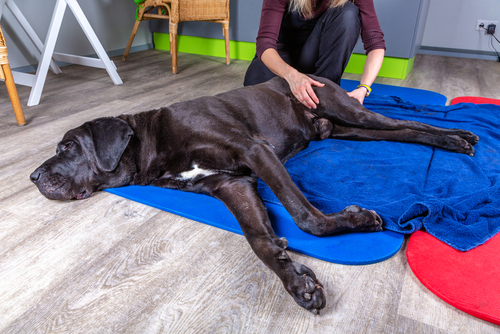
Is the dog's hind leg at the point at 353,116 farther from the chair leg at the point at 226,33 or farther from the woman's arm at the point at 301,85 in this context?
the chair leg at the point at 226,33

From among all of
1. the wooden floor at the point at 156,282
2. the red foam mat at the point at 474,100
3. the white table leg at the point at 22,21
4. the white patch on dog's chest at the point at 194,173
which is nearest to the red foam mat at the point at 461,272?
the wooden floor at the point at 156,282

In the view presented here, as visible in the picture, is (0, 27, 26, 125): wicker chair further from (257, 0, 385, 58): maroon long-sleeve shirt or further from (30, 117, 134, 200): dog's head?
(257, 0, 385, 58): maroon long-sleeve shirt

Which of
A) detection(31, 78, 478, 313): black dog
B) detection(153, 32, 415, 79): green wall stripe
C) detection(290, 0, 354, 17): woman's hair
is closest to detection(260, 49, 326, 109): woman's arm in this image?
detection(31, 78, 478, 313): black dog

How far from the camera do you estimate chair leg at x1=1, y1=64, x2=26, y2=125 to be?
238 centimetres

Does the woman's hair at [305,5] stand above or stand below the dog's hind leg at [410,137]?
above

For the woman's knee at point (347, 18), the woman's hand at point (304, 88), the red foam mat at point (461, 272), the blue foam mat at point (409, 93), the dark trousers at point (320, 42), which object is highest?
the woman's knee at point (347, 18)

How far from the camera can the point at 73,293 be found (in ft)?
3.72

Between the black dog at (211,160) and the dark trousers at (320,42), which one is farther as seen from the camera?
the dark trousers at (320,42)

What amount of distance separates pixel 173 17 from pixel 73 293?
3527mm

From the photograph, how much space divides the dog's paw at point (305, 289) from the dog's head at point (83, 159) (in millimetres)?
897

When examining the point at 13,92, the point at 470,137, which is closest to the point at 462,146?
the point at 470,137

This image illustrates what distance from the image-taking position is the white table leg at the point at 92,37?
3.17m

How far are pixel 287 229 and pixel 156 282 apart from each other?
1.72 ft

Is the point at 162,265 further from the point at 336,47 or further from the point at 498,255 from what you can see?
the point at 336,47
